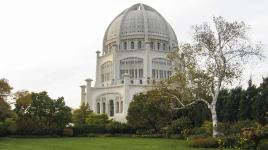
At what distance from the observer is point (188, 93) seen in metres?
34.8

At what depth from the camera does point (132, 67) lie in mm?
96312

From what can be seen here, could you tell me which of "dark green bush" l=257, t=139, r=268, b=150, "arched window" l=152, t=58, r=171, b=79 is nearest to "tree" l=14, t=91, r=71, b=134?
"dark green bush" l=257, t=139, r=268, b=150

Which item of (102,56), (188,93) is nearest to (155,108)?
(188,93)

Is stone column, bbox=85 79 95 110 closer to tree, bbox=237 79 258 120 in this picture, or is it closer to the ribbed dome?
the ribbed dome

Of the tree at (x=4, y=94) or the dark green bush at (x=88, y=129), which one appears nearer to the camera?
the tree at (x=4, y=94)

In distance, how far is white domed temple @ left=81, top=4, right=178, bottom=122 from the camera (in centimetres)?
8981

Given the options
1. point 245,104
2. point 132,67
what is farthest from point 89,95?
point 245,104

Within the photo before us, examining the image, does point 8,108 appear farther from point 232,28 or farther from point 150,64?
point 150,64

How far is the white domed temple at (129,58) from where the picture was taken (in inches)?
3536

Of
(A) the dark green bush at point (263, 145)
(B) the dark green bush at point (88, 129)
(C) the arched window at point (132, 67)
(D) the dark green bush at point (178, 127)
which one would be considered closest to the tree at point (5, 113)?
(B) the dark green bush at point (88, 129)

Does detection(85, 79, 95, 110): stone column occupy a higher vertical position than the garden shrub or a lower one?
higher

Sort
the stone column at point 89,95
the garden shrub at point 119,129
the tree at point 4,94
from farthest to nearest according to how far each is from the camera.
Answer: the stone column at point 89,95
the garden shrub at point 119,129
the tree at point 4,94

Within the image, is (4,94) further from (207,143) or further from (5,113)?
(207,143)

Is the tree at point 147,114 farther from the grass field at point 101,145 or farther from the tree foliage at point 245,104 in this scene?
the grass field at point 101,145
